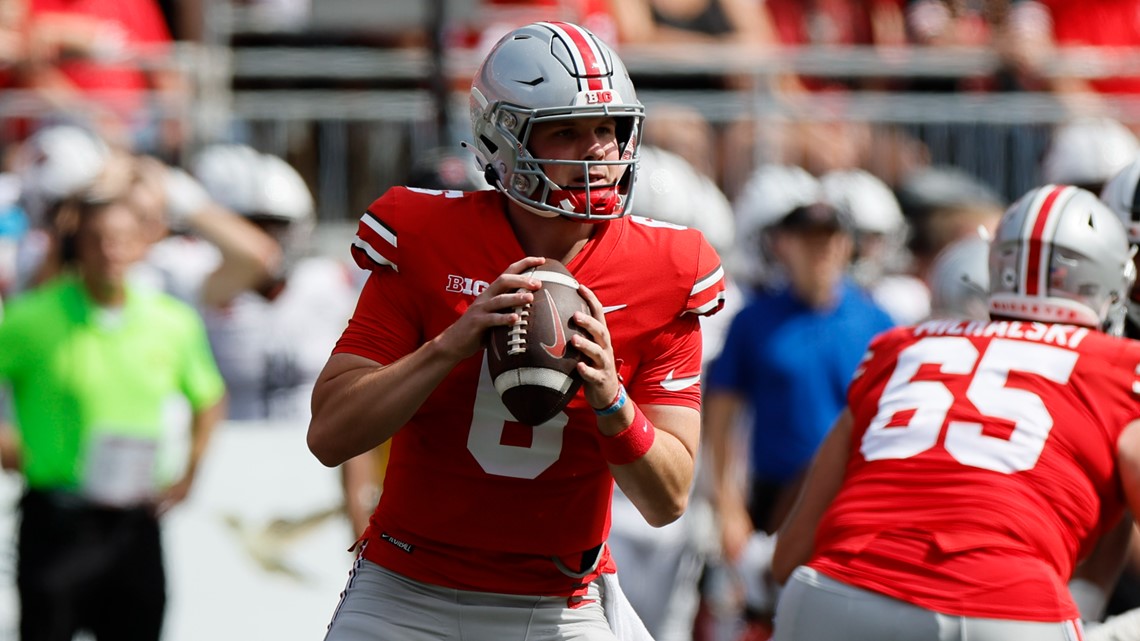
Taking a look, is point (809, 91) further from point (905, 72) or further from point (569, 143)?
point (569, 143)

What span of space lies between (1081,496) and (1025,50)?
6357 millimetres

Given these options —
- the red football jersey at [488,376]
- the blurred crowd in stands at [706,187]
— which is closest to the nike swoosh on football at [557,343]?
the red football jersey at [488,376]

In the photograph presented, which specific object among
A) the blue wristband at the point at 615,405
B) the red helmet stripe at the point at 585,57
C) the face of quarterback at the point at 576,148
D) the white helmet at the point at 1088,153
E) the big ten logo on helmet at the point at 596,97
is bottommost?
the white helmet at the point at 1088,153

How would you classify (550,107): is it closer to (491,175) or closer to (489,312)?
(491,175)

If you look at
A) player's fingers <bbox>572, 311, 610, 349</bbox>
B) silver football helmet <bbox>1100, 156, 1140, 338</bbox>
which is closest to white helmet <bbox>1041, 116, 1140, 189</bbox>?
silver football helmet <bbox>1100, 156, 1140, 338</bbox>

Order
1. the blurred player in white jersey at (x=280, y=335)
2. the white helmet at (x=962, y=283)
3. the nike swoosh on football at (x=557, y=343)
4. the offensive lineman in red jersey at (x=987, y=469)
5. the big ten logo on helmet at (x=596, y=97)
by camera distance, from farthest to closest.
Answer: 1. the blurred player in white jersey at (x=280, y=335)
2. the white helmet at (x=962, y=283)
3. the offensive lineman in red jersey at (x=987, y=469)
4. the big ten logo on helmet at (x=596, y=97)
5. the nike swoosh on football at (x=557, y=343)

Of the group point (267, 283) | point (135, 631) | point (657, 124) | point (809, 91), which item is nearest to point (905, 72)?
point (809, 91)

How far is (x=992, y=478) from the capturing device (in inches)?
164

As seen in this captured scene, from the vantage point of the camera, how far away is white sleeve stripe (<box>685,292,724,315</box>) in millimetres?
3832

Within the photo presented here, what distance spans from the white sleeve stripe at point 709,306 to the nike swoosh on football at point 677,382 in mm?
141

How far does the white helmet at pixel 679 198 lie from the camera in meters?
8.20

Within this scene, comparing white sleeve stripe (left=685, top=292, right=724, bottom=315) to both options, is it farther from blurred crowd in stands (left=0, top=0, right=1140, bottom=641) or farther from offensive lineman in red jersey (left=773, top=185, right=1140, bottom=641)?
blurred crowd in stands (left=0, top=0, right=1140, bottom=641)

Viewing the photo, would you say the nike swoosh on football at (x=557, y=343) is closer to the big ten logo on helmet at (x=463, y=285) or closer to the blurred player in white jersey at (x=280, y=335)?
the big ten logo on helmet at (x=463, y=285)

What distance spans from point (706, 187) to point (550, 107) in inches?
204
